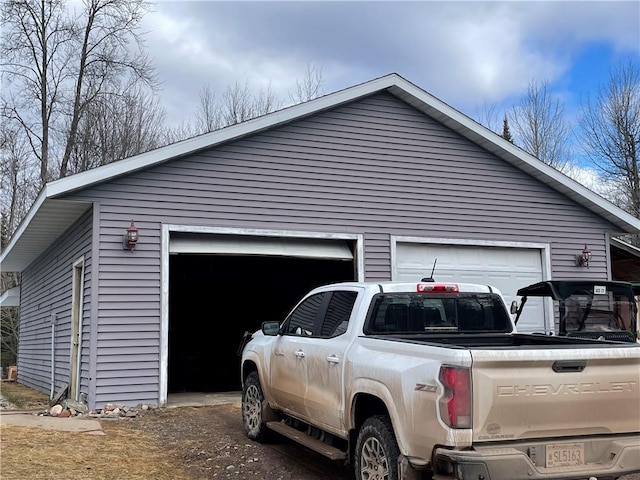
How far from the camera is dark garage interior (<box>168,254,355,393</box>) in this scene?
17.1 meters

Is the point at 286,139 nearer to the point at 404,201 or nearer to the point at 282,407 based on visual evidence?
the point at 404,201

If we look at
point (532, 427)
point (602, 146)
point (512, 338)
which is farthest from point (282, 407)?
point (602, 146)

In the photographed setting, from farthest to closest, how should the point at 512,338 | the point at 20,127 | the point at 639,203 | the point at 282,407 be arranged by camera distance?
1. the point at 639,203
2. the point at 20,127
3. the point at 282,407
4. the point at 512,338

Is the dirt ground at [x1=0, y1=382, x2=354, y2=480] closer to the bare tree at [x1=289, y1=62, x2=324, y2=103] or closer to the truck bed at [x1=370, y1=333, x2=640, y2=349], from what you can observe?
the truck bed at [x1=370, y1=333, x2=640, y2=349]

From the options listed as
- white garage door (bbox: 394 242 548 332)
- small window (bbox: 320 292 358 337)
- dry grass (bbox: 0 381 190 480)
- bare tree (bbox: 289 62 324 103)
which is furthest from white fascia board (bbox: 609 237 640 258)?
bare tree (bbox: 289 62 324 103)

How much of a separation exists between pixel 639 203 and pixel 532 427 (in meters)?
28.6

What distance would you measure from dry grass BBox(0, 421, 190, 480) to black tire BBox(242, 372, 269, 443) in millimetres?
944

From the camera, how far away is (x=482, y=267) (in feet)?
43.0

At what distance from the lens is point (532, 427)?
13.6 feet

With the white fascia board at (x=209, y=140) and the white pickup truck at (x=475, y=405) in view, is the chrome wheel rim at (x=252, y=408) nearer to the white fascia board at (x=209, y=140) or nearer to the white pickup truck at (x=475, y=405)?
the white pickup truck at (x=475, y=405)

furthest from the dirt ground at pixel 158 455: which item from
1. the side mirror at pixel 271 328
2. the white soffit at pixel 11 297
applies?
the white soffit at pixel 11 297

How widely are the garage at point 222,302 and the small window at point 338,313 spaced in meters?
9.16

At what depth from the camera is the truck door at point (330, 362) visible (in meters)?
5.49

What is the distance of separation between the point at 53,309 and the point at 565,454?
527 inches
